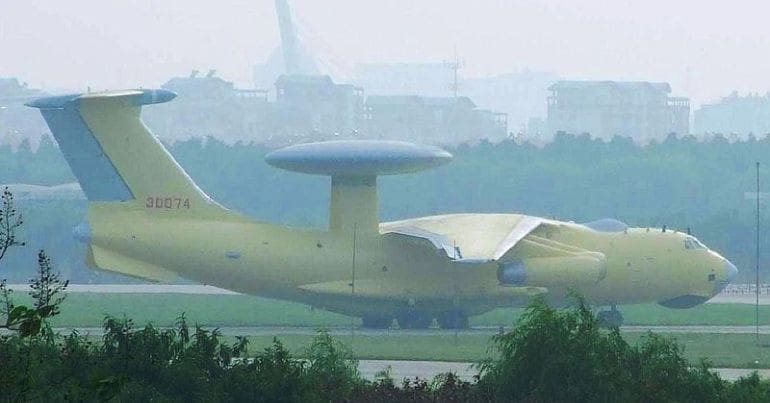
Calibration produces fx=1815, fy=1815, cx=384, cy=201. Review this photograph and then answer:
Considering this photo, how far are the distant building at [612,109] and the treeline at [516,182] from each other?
3176 cm

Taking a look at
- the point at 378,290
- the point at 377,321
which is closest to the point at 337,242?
the point at 378,290

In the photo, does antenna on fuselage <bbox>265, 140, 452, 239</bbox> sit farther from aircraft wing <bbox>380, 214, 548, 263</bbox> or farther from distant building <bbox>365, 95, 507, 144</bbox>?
distant building <bbox>365, 95, 507, 144</bbox>

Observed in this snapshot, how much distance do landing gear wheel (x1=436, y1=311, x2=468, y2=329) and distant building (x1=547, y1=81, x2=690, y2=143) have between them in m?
68.9

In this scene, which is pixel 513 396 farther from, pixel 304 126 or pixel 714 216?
pixel 304 126

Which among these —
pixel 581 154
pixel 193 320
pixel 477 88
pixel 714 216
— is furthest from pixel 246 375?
pixel 477 88

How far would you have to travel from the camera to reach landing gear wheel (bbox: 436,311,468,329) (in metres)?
39.6

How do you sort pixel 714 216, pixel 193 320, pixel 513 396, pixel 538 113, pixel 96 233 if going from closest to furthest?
pixel 513 396, pixel 96 233, pixel 193 320, pixel 714 216, pixel 538 113

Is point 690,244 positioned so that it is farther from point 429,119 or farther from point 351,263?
point 429,119

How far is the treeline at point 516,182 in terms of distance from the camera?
2621 inches

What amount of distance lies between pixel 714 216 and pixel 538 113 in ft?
356

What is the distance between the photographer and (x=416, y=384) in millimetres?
19672

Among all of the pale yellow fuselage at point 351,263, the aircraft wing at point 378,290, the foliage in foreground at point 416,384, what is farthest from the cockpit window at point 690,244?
the foliage in foreground at point 416,384

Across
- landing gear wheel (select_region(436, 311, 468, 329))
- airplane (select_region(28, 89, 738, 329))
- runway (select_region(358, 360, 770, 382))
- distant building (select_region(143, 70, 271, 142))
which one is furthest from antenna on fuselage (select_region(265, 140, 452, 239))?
distant building (select_region(143, 70, 271, 142))

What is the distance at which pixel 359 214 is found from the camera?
126 ft
